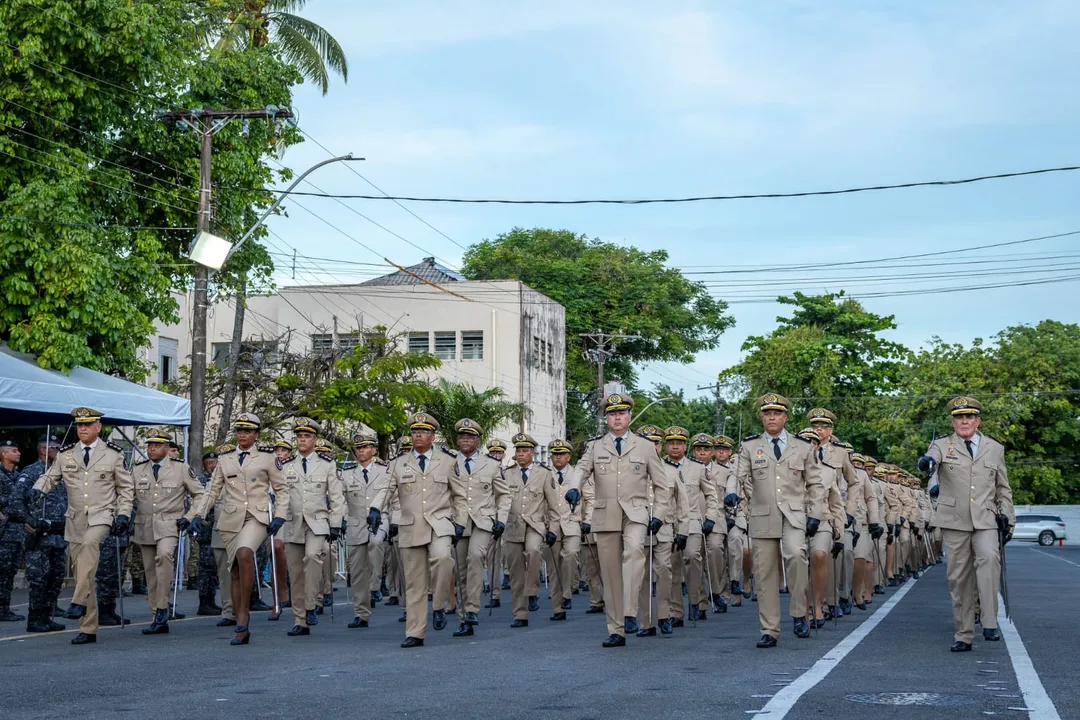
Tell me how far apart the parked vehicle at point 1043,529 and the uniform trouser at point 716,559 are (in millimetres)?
49643

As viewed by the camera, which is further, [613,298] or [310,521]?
[613,298]

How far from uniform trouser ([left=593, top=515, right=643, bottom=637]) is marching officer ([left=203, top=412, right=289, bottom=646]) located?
9.81 feet

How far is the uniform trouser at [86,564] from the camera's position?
13133mm

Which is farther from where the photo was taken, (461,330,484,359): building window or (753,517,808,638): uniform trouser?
(461,330,484,359): building window

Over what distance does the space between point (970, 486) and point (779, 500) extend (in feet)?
Answer: 5.31

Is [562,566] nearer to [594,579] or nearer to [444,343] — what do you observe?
[594,579]

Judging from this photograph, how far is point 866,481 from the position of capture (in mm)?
17969

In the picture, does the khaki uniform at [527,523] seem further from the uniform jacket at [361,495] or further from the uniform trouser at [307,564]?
the uniform trouser at [307,564]

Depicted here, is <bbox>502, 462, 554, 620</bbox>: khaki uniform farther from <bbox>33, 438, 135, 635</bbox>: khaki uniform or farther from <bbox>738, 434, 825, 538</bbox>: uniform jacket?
<bbox>33, 438, 135, 635</bbox>: khaki uniform

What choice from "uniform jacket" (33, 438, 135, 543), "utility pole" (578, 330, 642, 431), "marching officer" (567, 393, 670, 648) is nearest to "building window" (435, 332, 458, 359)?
"utility pole" (578, 330, 642, 431)

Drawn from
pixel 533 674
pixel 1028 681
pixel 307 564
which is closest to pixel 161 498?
pixel 307 564

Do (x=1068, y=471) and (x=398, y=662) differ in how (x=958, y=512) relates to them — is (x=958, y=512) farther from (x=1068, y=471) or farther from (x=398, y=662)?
(x=1068, y=471)

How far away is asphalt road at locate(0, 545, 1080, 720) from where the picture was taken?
841 cm

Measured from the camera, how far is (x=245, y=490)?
13.7 metres
